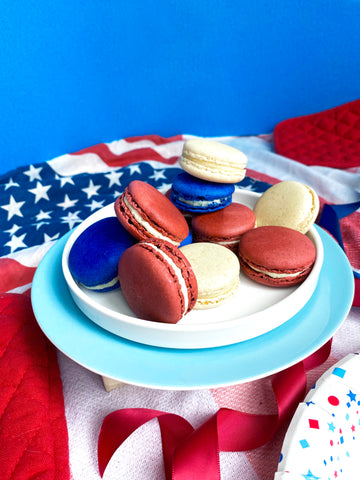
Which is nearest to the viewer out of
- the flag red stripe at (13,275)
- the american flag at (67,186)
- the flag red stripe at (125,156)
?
the flag red stripe at (13,275)

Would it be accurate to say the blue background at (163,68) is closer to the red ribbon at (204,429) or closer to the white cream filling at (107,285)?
the white cream filling at (107,285)

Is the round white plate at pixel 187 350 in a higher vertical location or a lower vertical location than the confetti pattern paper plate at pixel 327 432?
higher

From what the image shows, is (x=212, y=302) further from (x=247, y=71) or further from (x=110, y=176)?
(x=247, y=71)

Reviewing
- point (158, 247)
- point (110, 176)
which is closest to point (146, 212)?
point (158, 247)

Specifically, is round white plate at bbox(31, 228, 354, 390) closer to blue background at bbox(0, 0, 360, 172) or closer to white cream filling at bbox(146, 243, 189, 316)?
white cream filling at bbox(146, 243, 189, 316)

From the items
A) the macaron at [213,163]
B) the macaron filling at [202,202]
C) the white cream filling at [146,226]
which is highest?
the macaron at [213,163]

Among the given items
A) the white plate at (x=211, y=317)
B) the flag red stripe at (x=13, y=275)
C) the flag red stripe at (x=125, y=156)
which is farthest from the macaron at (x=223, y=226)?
the flag red stripe at (x=125, y=156)

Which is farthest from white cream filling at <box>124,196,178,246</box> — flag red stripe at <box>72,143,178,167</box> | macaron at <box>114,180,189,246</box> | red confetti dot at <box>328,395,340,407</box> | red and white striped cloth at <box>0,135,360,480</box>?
flag red stripe at <box>72,143,178,167</box>
